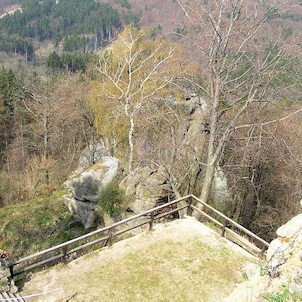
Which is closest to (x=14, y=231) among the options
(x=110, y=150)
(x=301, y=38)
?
(x=110, y=150)

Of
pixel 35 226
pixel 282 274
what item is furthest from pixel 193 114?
pixel 35 226

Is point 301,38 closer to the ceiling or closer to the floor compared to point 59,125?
closer to the ceiling

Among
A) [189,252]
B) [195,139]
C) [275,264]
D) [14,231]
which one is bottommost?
[14,231]

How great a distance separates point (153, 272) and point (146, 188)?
243 inches

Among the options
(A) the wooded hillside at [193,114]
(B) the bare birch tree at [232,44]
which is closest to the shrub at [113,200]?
(A) the wooded hillside at [193,114]

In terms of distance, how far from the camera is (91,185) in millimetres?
19578

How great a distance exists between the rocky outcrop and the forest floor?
7815 millimetres

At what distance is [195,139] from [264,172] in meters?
11.0

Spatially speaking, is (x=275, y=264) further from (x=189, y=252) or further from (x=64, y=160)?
(x=64, y=160)

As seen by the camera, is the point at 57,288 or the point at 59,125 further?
the point at 59,125

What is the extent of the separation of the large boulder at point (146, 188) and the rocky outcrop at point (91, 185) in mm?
2584

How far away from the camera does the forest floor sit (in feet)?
29.7

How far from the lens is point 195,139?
14.6 m

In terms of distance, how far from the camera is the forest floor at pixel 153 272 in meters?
9.05
